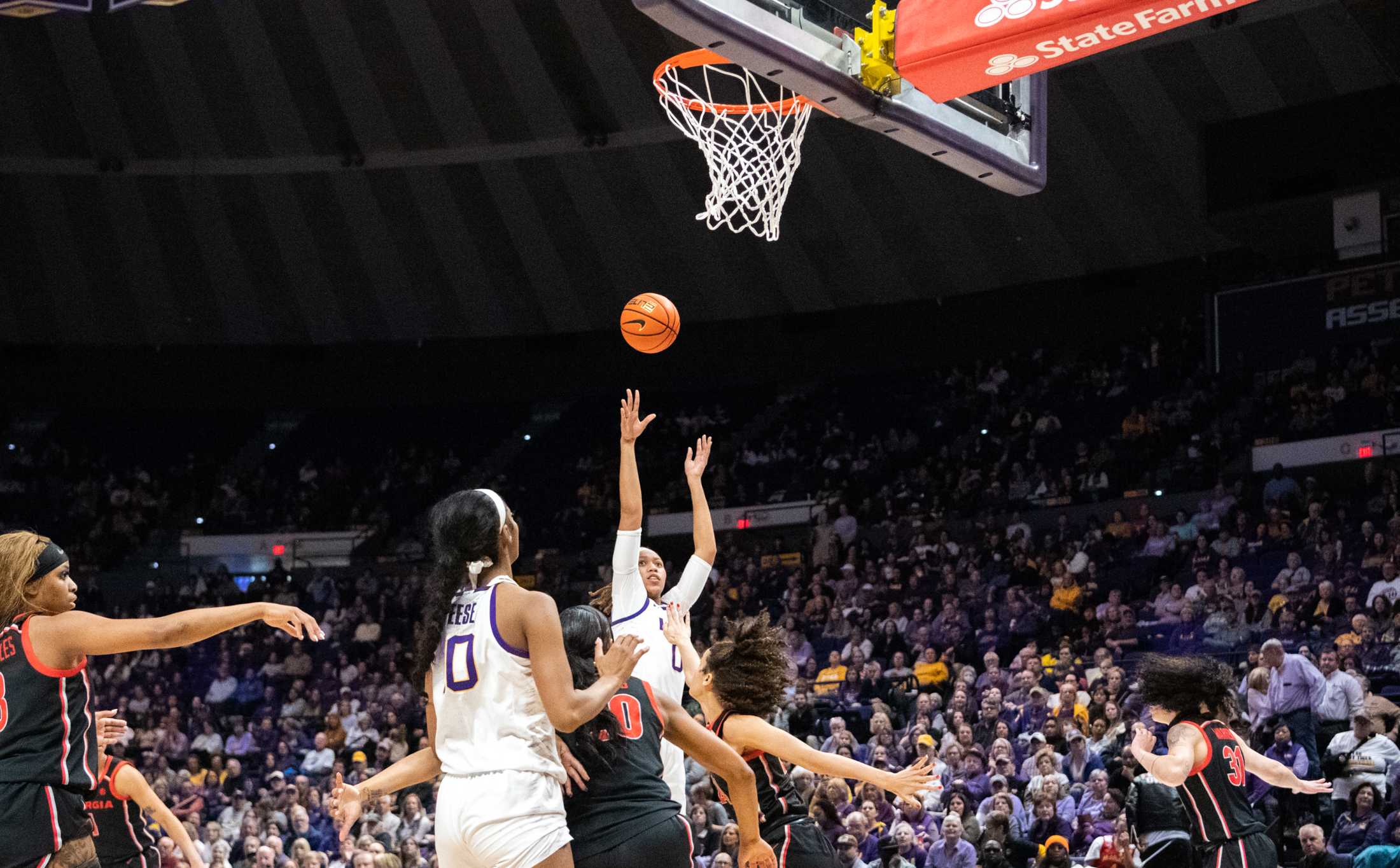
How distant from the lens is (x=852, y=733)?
46.9ft

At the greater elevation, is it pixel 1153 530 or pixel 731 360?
pixel 731 360

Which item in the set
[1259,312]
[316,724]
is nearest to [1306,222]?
[1259,312]

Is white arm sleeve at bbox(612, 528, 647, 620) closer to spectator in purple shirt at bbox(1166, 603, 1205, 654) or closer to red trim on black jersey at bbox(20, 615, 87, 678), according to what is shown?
red trim on black jersey at bbox(20, 615, 87, 678)

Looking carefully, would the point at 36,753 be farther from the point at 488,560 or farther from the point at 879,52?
the point at 879,52

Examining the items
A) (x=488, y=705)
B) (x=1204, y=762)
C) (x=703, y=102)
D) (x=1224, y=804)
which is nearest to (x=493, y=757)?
(x=488, y=705)

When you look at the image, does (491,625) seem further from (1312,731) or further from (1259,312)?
(1259,312)

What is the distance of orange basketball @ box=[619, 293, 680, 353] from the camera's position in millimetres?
8984

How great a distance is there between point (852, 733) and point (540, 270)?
40.8 ft

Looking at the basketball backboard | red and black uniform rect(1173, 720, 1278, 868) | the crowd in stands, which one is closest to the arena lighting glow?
the crowd in stands

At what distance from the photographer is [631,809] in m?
4.26

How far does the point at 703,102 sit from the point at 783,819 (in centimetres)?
588

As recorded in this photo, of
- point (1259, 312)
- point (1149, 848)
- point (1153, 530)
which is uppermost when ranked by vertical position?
point (1259, 312)

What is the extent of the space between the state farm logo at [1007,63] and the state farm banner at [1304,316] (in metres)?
13.6

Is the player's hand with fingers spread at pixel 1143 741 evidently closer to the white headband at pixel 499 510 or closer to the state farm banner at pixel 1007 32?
the state farm banner at pixel 1007 32
